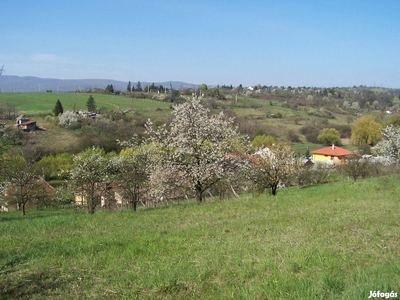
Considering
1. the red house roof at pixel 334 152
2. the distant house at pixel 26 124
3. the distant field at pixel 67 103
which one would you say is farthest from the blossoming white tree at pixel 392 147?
the distant field at pixel 67 103

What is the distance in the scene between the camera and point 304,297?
434cm

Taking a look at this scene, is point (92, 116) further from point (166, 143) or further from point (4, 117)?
point (166, 143)

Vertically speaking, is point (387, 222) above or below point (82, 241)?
above

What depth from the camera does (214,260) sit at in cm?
636

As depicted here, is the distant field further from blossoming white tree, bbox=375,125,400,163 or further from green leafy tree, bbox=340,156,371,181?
green leafy tree, bbox=340,156,371,181

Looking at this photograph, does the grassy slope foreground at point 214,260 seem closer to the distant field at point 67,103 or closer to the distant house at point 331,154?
the distant house at point 331,154

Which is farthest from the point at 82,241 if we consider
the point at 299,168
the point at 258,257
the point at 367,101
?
the point at 367,101

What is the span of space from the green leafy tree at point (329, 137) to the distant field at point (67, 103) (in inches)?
1639

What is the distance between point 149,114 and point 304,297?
8918 cm

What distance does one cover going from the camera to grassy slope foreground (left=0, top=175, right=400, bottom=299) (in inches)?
197

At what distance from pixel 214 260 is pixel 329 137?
283 feet

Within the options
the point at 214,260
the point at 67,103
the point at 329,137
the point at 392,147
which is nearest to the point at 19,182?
the point at 214,260

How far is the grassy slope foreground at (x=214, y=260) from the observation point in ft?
16.4

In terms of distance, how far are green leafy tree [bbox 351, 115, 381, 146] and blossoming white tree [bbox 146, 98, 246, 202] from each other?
2728 inches
